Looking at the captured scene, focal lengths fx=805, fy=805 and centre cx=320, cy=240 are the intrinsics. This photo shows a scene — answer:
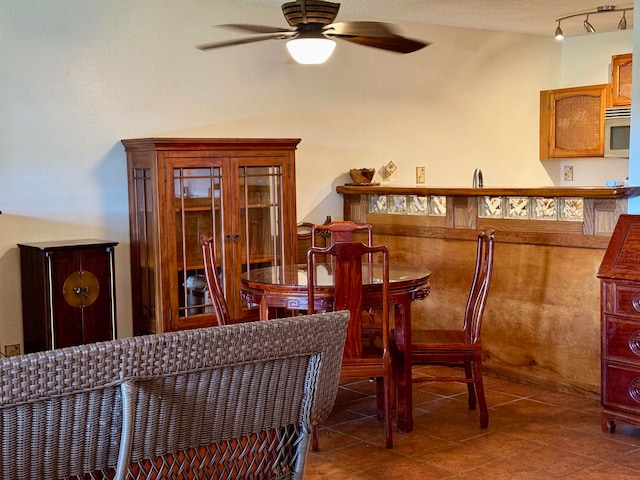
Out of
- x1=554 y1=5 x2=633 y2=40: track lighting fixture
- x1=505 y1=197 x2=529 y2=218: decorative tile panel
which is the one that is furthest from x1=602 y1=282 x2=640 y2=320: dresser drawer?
x1=554 y1=5 x2=633 y2=40: track lighting fixture

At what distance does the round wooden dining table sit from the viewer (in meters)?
3.69

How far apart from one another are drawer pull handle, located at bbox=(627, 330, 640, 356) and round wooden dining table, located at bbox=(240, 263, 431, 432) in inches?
37.8

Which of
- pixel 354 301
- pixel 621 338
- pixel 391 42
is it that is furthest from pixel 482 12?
pixel 354 301

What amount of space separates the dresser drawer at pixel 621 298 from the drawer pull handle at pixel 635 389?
0.99 feet

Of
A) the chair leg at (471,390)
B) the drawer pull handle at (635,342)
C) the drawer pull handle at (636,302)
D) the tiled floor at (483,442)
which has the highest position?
the drawer pull handle at (636,302)

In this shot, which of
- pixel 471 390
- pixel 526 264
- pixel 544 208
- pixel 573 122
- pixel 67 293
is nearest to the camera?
pixel 471 390

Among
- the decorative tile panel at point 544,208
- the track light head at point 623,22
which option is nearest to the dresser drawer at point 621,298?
the decorative tile panel at point 544,208

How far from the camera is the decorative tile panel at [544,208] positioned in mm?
4480

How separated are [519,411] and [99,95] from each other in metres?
3.01

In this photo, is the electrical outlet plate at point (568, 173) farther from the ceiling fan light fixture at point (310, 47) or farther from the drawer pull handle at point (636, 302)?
the ceiling fan light fixture at point (310, 47)

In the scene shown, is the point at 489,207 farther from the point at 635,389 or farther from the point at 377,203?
the point at 635,389

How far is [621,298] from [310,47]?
184 centimetres

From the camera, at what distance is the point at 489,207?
484 centimetres

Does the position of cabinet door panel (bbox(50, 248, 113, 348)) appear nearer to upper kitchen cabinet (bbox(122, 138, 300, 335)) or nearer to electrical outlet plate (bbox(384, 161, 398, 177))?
upper kitchen cabinet (bbox(122, 138, 300, 335))
